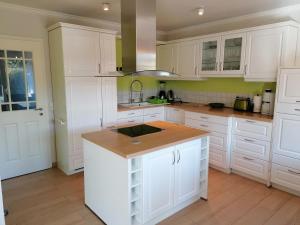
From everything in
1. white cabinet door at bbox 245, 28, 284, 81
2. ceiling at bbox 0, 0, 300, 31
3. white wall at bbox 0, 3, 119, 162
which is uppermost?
ceiling at bbox 0, 0, 300, 31

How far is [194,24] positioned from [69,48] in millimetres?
2386

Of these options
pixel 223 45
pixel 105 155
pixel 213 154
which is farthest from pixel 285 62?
pixel 105 155

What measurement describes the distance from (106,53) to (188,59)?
5.18 feet

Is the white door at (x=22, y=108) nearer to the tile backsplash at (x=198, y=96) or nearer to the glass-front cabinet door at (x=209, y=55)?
the tile backsplash at (x=198, y=96)

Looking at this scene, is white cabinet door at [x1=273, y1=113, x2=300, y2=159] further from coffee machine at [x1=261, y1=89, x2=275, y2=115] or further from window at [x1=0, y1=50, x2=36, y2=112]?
window at [x1=0, y1=50, x2=36, y2=112]

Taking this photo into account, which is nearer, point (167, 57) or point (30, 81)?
point (30, 81)

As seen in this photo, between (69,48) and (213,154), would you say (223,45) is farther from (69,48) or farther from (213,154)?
(69,48)

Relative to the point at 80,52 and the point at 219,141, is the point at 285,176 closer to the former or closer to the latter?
the point at 219,141

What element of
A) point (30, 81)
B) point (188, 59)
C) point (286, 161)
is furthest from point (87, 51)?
point (286, 161)

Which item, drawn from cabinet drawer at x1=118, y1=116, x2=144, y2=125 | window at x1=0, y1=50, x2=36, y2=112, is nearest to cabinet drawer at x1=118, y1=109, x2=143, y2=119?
cabinet drawer at x1=118, y1=116, x2=144, y2=125

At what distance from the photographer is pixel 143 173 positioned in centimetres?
195

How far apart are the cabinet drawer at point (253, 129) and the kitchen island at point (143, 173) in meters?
0.97

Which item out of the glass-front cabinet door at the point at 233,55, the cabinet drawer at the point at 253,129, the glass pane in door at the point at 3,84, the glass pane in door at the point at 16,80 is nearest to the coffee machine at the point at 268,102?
the cabinet drawer at the point at 253,129

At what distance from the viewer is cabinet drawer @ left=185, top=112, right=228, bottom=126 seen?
131 inches
